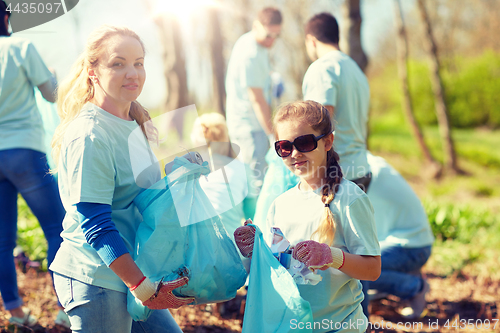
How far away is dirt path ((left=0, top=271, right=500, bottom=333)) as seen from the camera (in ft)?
10.7

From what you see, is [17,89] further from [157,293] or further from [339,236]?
[339,236]

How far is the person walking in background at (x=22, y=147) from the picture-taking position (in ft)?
9.05

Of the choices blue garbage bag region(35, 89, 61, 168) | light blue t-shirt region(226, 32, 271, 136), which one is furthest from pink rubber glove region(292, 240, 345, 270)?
light blue t-shirt region(226, 32, 271, 136)

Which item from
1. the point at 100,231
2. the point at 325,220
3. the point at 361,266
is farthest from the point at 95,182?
the point at 361,266

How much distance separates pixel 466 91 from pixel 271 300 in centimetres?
1795

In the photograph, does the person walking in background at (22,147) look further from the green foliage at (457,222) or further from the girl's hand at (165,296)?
the green foliage at (457,222)

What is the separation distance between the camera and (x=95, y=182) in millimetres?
1617

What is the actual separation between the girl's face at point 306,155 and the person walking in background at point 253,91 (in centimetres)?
207

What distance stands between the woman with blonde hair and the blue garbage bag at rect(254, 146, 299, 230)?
0.94m

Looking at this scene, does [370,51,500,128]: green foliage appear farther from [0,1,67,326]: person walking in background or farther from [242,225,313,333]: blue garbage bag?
[242,225,313,333]: blue garbage bag

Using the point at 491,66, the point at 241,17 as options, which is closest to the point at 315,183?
the point at 241,17

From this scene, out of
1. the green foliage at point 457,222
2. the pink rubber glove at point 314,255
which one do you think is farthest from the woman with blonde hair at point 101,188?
the green foliage at point 457,222

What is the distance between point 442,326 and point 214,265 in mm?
2641

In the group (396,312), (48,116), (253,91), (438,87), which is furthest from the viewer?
(438,87)
